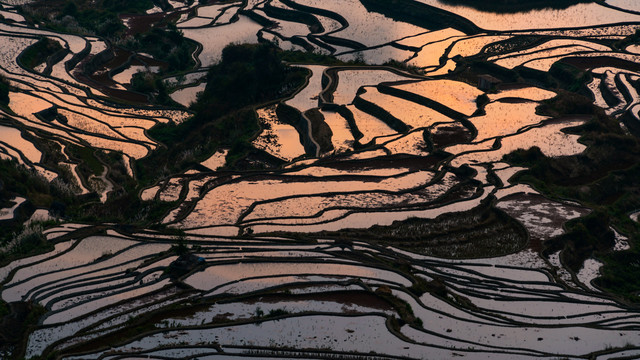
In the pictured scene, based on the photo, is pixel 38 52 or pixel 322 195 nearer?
pixel 322 195

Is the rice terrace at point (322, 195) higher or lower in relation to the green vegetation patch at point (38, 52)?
lower

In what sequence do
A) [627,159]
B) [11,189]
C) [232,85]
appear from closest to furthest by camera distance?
[11,189] < [627,159] < [232,85]

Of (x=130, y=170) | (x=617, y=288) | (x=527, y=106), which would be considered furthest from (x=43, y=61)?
(x=617, y=288)

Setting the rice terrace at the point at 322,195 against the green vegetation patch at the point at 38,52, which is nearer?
the rice terrace at the point at 322,195

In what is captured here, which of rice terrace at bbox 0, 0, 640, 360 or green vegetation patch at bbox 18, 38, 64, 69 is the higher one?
green vegetation patch at bbox 18, 38, 64, 69

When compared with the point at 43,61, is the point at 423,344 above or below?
below

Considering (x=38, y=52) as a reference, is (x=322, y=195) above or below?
below

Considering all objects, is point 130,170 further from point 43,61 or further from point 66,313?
point 43,61

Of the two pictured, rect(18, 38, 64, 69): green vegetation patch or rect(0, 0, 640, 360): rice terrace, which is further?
rect(18, 38, 64, 69): green vegetation patch
